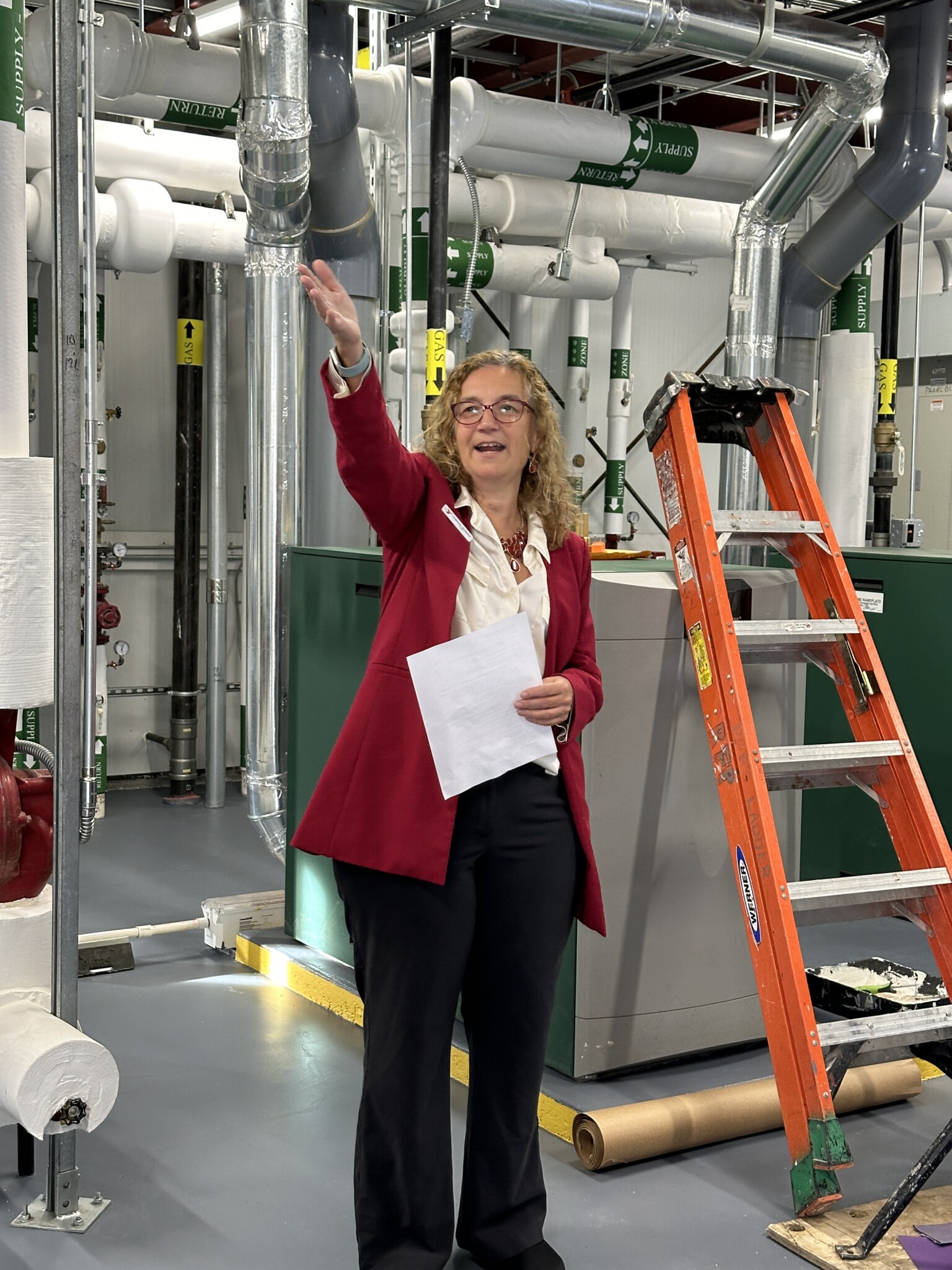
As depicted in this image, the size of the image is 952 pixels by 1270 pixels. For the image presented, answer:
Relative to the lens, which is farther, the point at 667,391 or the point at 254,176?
the point at 254,176

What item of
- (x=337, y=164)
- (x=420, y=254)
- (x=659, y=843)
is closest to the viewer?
(x=659, y=843)

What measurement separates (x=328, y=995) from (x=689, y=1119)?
3.90 feet

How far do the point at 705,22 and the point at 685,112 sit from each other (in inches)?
120

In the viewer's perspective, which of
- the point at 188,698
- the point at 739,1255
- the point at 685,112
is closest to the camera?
the point at 739,1255

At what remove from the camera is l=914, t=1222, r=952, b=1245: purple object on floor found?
2.33 m

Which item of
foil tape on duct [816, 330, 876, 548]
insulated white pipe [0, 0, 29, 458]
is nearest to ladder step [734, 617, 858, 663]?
insulated white pipe [0, 0, 29, 458]

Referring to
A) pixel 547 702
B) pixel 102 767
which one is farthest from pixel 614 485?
pixel 547 702

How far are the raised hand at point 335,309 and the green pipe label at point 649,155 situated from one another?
3.40 meters

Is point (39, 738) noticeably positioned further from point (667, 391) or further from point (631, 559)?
point (667, 391)

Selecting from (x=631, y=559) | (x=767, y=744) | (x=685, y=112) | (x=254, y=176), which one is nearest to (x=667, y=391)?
(x=631, y=559)

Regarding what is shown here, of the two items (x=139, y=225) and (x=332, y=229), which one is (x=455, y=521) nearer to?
(x=332, y=229)

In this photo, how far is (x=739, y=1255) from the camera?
93.4 inches

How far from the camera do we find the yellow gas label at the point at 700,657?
2795 mm

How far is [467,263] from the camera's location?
17.6ft
